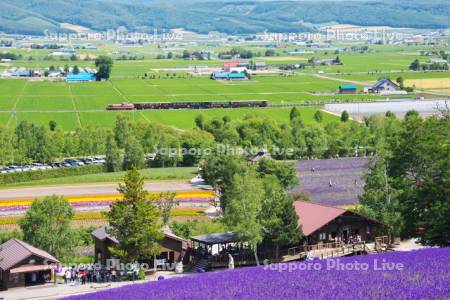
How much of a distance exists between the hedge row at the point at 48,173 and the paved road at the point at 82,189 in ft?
11.2

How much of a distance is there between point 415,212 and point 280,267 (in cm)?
885

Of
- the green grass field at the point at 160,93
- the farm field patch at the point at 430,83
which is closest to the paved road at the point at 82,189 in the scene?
the green grass field at the point at 160,93

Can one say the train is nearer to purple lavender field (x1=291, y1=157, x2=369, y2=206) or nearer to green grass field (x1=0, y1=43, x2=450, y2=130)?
green grass field (x1=0, y1=43, x2=450, y2=130)

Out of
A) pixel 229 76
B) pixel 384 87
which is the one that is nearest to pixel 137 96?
pixel 229 76

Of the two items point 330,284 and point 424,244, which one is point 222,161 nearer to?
point 424,244

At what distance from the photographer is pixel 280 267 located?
63.1 ft

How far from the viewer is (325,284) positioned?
15117 millimetres

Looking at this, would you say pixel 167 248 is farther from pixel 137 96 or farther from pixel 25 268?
pixel 137 96

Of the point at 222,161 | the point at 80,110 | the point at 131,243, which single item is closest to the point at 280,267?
the point at 131,243

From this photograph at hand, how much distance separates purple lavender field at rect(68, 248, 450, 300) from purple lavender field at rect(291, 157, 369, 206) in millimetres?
20585

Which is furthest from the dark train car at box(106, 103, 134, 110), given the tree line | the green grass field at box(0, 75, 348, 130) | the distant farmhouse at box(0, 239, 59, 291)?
the distant farmhouse at box(0, 239, 59, 291)

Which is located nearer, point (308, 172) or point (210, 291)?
point (210, 291)

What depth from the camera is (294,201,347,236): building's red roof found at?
1086 inches

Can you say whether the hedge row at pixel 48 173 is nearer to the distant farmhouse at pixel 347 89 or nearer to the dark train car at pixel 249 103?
the dark train car at pixel 249 103
